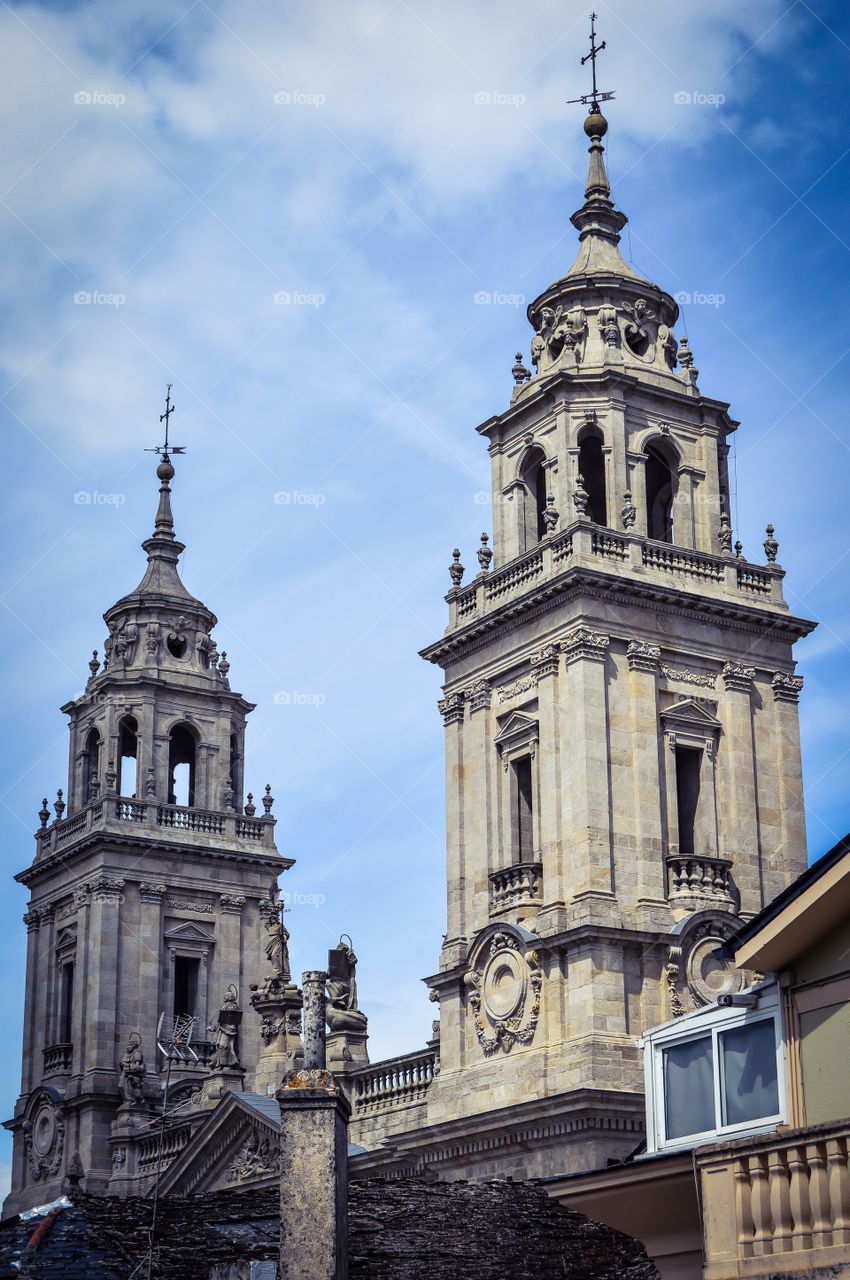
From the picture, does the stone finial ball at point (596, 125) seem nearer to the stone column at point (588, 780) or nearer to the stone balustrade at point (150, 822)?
the stone column at point (588, 780)

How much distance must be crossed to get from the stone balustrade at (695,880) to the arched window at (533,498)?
8535 mm

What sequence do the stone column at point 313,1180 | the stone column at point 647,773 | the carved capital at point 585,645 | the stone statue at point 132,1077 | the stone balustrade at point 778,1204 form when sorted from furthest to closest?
the stone statue at point 132,1077, the carved capital at point 585,645, the stone column at point 647,773, the stone column at point 313,1180, the stone balustrade at point 778,1204

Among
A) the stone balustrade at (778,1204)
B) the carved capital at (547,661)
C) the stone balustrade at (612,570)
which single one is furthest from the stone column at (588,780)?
the stone balustrade at (778,1204)

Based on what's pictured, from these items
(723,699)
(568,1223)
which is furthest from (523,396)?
(568,1223)

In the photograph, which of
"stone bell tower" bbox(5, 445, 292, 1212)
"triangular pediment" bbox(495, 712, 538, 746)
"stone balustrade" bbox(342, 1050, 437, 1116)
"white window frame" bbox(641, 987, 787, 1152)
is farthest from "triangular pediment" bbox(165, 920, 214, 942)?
"white window frame" bbox(641, 987, 787, 1152)

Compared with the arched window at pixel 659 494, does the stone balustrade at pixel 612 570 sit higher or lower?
lower

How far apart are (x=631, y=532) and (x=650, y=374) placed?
4.98 metres

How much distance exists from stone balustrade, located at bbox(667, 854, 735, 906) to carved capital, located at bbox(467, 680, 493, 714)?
5.67 meters

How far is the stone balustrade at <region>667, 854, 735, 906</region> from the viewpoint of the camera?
44.2m

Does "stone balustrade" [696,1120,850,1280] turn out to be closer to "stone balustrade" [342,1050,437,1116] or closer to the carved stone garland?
the carved stone garland

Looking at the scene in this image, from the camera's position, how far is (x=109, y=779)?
71750 mm

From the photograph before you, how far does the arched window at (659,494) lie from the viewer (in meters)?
50.2

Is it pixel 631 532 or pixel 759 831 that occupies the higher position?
pixel 631 532

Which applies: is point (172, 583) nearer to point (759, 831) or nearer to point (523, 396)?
point (523, 396)
